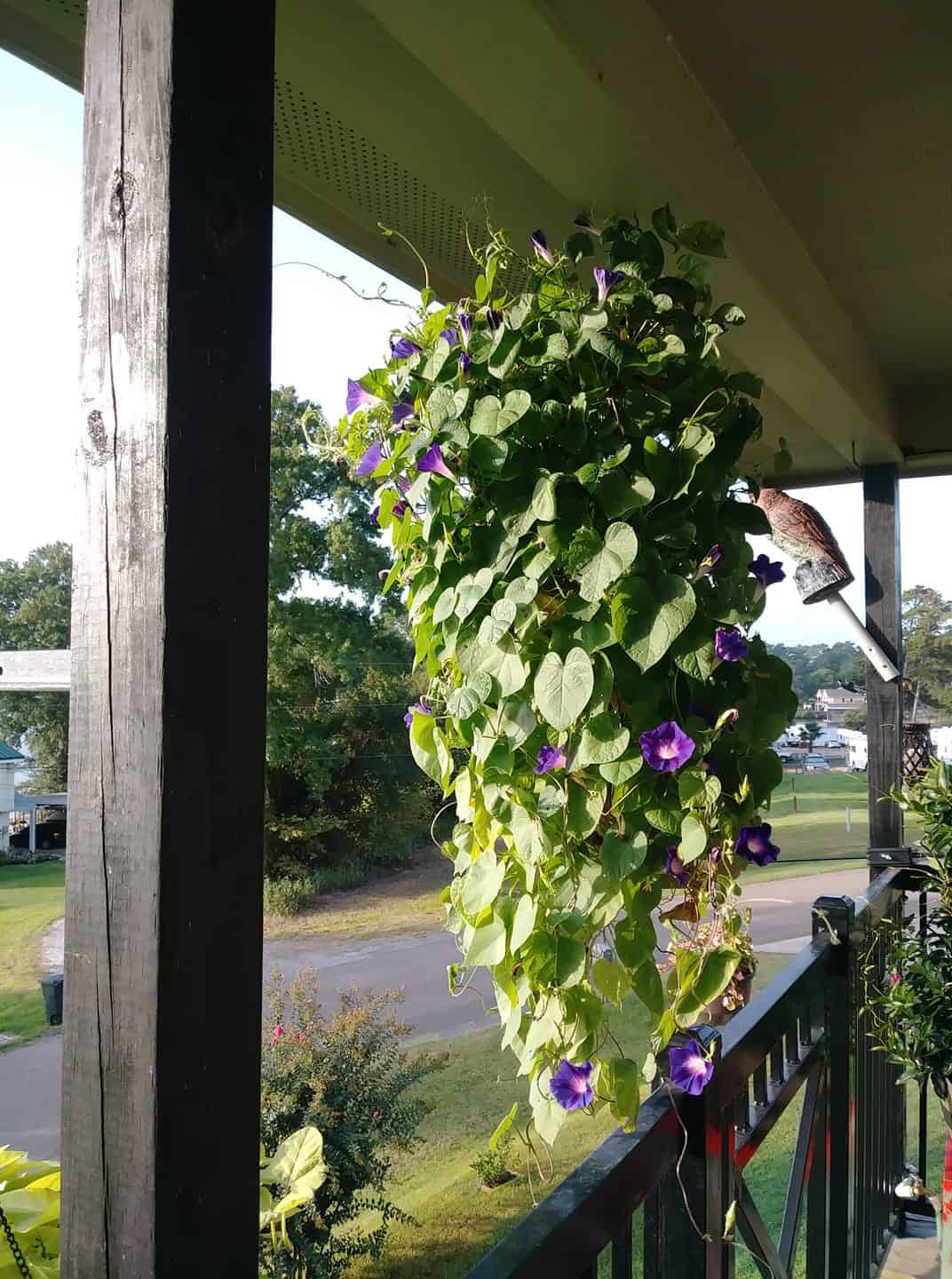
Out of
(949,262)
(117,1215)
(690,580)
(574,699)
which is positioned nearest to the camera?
(117,1215)

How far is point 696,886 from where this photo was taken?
0.95m

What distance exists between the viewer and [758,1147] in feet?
4.15

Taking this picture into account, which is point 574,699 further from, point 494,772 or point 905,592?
point 905,592

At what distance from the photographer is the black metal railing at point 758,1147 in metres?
0.82

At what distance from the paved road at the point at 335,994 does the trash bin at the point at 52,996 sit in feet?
0.09

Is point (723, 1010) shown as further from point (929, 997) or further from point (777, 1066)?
point (929, 997)

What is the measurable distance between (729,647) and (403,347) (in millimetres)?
470

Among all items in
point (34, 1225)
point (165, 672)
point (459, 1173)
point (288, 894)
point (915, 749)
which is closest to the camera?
point (165, 672)

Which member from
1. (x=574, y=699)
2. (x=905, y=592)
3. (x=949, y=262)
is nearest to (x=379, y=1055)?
(x=574, y=699)

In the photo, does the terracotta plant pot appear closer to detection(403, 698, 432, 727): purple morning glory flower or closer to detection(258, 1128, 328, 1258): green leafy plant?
detection(403, 698, 432, 727): purple morning glory flower

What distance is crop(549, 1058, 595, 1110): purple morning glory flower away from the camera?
2.89 ft

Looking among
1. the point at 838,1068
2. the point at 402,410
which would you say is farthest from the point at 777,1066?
the point at 402,410

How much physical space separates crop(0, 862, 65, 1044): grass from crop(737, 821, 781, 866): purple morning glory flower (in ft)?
2.19

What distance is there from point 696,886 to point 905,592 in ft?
7.85
